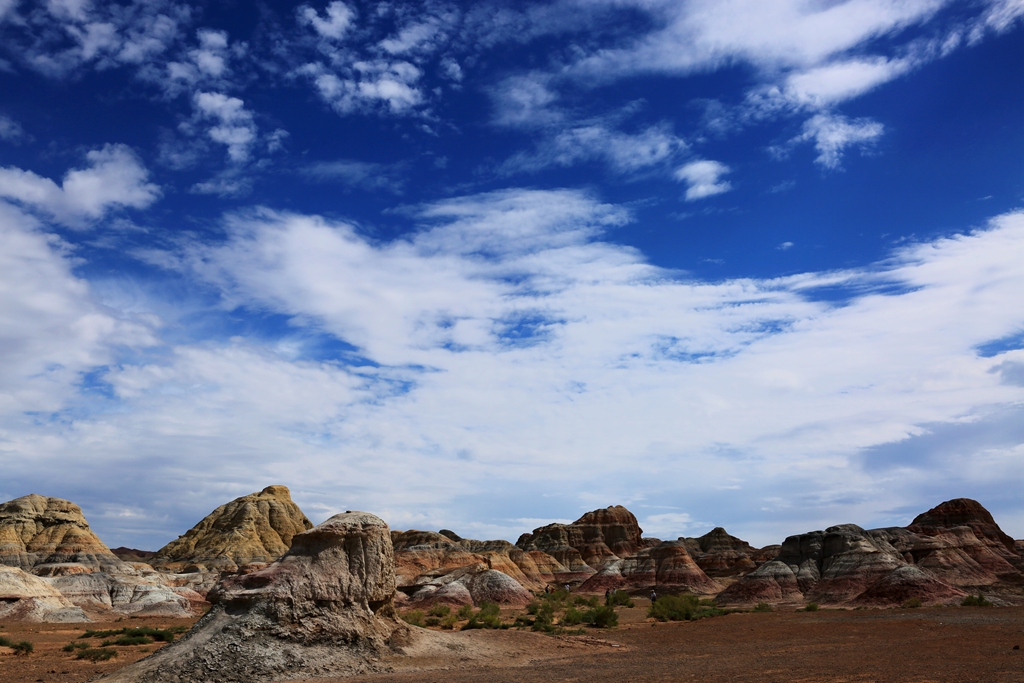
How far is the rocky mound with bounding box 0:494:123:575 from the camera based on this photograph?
63.7 m

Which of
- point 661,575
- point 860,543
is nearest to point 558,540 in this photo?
point 661,575

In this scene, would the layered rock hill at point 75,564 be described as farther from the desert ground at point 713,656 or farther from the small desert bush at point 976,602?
the small desert bush at point 976,602

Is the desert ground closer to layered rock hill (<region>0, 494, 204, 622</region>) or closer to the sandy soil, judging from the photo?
the sandy soil

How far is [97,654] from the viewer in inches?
971

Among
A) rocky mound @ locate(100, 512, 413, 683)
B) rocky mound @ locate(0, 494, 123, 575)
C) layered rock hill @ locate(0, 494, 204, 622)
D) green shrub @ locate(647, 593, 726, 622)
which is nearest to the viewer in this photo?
rocky mound @ locate(100, 512, 413, 683)

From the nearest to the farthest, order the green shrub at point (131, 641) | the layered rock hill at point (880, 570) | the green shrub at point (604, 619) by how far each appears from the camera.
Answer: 1. the green shrub at point (131, 641)
2. the green shrub at point (604, 619)
3. the layered rock hill at point (880, 570)

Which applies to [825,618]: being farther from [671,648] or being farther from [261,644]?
[261,644]

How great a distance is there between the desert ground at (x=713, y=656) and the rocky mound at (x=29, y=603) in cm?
684

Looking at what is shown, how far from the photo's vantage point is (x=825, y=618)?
41562 millimetres

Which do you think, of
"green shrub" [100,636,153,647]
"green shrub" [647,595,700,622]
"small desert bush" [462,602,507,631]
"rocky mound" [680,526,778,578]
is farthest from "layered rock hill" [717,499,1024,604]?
"green shrub" [100,636,153,647]

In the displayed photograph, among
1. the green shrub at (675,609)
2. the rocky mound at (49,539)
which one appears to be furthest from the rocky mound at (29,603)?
the green shrub at (675,609)

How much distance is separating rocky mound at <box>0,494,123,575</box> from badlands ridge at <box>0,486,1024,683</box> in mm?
173

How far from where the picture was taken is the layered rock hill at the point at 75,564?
186 feet

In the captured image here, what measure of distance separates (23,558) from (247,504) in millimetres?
46740
